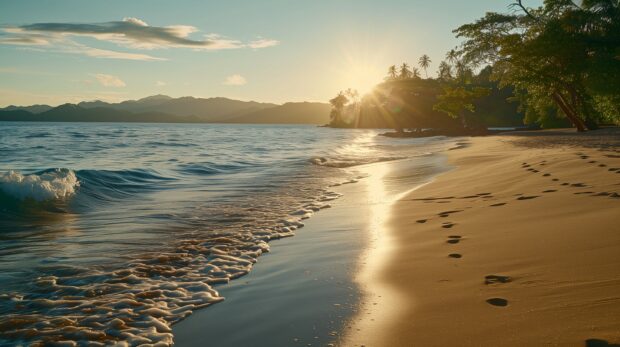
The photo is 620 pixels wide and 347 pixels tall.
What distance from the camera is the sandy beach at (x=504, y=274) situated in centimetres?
258

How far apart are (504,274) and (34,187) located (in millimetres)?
10622

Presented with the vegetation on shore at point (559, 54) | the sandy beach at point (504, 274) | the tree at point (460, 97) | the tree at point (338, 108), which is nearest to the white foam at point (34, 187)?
the sandy beach at point (504, 274)

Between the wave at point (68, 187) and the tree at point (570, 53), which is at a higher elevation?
the tree at point (570, 53)

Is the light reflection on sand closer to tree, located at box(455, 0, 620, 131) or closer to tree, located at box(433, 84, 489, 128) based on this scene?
tree, located at box(455, 0, 620, 131)

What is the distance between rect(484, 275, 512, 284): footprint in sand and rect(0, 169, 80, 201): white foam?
10.3m

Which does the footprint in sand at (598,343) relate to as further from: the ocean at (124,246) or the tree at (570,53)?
the tree at (570,53)

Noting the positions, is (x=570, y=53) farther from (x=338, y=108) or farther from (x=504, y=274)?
(x=338, y=108)

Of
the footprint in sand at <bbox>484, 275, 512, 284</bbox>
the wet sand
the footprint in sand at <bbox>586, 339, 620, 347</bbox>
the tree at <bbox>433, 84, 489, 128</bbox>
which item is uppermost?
the tree at <bbox>433, 84, 489, 128</bbox>

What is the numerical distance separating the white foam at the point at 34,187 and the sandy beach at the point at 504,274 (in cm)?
848

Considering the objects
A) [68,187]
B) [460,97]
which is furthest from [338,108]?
[68,187]

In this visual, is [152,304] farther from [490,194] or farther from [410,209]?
[490,194]

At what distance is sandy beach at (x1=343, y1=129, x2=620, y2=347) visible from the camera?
8.45ft

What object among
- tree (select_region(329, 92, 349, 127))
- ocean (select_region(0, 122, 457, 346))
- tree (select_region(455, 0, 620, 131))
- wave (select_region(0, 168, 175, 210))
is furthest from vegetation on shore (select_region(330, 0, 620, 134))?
tree (select_region(329, 92, 349, 127))

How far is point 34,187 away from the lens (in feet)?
33.9
